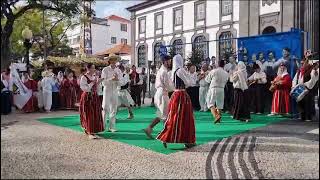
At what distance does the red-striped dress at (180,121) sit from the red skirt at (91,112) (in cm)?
194

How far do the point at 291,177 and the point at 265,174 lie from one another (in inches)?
14.0

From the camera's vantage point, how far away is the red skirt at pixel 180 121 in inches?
267

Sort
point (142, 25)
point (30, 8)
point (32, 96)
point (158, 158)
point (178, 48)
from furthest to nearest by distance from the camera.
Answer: point (142, 25) → point (178, 48) → point (30, 8) → point (32, 96) → point (158, 158)

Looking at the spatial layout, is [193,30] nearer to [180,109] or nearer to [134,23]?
[134,23]

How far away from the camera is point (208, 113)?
13.0m

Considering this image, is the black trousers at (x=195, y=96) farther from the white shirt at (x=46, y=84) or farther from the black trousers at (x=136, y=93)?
the white shirt at (x=46, y=84)

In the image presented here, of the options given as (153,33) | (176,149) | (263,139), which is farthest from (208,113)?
(153,33)

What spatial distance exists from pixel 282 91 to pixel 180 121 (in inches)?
220

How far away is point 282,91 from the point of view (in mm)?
11289

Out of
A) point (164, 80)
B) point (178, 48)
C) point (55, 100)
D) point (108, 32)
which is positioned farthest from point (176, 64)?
point (108, 32)

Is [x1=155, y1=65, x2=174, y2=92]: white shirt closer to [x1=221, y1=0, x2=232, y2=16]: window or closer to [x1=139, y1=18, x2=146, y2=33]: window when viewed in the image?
[x1=221, y1=0, x2=232, y2=16]: window

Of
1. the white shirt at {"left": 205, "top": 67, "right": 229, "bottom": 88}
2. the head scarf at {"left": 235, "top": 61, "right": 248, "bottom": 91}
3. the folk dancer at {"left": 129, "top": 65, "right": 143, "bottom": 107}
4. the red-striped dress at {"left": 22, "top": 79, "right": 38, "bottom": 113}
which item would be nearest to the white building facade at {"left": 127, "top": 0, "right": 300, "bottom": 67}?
the folk dancer at {"left": 129, "top": 65, "right": 143, "bottom": 107}

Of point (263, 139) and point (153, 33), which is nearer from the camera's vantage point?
point (263, 139)

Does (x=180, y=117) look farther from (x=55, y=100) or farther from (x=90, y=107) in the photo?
(x=55, y=100)
